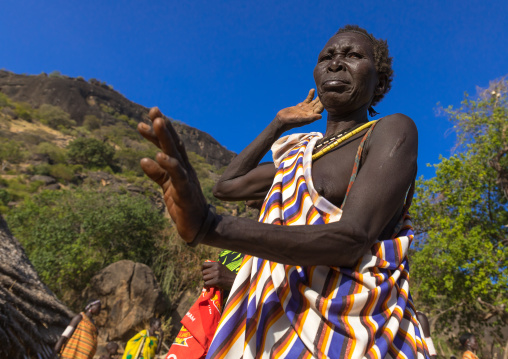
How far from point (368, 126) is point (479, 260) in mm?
10646

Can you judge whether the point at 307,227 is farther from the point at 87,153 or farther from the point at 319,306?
the point at 87,153

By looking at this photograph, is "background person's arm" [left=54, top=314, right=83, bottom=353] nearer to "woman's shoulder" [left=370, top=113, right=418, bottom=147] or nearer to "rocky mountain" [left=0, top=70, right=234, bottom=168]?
"woman's shoulder" [left=370, top=113, right=418, bottom=147]

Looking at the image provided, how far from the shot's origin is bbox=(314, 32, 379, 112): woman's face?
1.50 metres

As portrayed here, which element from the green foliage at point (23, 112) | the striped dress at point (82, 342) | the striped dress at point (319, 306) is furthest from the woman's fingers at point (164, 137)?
the green foliage at point (23, 112)

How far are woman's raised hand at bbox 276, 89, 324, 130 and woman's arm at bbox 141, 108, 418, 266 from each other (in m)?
0.65

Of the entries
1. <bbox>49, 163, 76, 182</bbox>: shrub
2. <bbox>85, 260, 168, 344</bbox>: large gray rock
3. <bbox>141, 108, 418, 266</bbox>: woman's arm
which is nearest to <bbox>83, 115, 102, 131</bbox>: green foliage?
<bbox>49, 163, 76, 182</bbox>: shrub

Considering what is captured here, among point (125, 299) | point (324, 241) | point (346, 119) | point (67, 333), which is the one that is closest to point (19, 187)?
point (125, 299)

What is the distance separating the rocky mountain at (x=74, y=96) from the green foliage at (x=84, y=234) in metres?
42.4

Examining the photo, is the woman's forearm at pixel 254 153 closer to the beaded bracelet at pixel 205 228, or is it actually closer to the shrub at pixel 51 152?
the beaded bracelet at pixel 205 228

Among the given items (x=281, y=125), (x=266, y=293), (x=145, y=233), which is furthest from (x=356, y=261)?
(x=145, y=233)

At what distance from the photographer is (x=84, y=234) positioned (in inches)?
558

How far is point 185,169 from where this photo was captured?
0.87m

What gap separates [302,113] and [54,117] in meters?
52.3

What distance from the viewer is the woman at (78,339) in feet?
20.0
